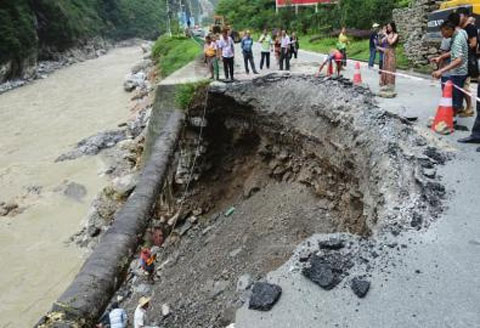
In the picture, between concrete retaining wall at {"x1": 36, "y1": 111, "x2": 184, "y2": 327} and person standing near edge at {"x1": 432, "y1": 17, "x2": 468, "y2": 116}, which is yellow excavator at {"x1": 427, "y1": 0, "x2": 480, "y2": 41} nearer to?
person standing near edge at {"x1": 432, "y1": 17, "x2": 468, "y2": 116}

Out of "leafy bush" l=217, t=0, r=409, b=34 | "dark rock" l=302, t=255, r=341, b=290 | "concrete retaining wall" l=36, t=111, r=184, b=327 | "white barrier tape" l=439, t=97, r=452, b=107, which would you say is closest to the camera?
"dark rock" l=302, t=255, r=341, b=290

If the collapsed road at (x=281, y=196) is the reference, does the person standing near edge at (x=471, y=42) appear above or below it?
above

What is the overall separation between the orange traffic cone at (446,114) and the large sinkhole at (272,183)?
467 mm

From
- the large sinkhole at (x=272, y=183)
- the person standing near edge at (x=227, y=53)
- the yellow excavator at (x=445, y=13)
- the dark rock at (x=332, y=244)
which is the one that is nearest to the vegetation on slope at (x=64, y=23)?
the person standing near edge at (x=227, y=53)

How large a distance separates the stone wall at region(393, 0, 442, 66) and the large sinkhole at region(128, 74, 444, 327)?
6.18m

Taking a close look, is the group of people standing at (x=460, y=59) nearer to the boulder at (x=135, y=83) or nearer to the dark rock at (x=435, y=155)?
the dark rock at (x=435, y=155)

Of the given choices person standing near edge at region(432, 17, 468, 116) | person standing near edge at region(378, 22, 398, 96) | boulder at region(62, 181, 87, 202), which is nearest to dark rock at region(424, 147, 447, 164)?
person standing near edge at region(432, 17, 468, 116)

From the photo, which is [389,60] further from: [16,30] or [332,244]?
[16,30]

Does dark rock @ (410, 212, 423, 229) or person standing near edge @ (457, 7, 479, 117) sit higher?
person standing near edge @ (457, 7, 479, 117)

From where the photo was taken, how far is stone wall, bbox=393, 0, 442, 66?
14.8 metres

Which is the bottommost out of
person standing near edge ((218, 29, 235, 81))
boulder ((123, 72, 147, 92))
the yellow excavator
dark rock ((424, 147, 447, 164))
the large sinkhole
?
boulder ((123, 72, 147, 92))

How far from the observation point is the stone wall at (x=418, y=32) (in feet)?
48.6

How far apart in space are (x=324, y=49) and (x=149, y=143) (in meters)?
16.5

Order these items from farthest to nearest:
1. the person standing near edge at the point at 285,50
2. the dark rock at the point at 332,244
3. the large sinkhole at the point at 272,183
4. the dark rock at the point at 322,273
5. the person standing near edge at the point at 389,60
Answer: the person standing near edge at the point at 285,50 → the person standing near edge at the point at 389,60 → the large sinkhole at the point at 272,183 → the dark rock at the point at 332,244 → the dark rock at the point at 322,273
